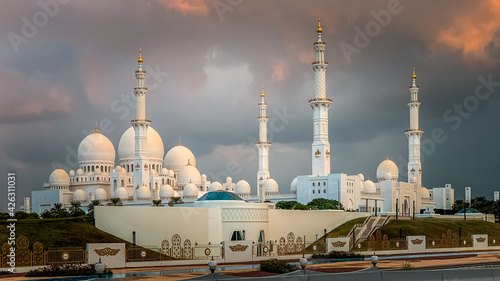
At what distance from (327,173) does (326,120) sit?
308 inches

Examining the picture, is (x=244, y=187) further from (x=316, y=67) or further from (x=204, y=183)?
(x=316, y=67)

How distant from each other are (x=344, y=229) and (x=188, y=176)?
4731 centimetres

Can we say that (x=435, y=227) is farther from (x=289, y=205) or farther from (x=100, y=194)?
(x=100, y=194)

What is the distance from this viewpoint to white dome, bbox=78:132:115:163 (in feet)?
356

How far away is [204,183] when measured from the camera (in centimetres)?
10781

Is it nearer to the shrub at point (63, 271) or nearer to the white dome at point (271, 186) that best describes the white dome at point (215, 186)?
the white dome at point (271, 186)

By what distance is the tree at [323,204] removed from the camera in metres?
83.3

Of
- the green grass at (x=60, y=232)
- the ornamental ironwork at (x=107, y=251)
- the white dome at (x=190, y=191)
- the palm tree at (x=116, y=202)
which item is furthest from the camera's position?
the white dome at (x=190, y=191)

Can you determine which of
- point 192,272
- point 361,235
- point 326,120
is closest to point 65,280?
point 192,272

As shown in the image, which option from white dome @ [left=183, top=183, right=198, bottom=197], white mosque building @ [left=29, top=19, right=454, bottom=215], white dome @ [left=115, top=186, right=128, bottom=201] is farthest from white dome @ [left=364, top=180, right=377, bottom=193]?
white dome @ [left=115, top=186, right=128, bottom=201]

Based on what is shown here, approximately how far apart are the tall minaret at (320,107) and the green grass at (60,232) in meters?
50.0

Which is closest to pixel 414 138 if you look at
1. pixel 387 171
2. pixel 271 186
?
pixel 387 171

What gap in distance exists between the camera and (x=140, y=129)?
92.6 meters

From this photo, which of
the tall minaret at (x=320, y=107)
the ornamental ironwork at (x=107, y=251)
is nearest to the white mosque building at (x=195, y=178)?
the tall minaret at (x=320, y=107)
